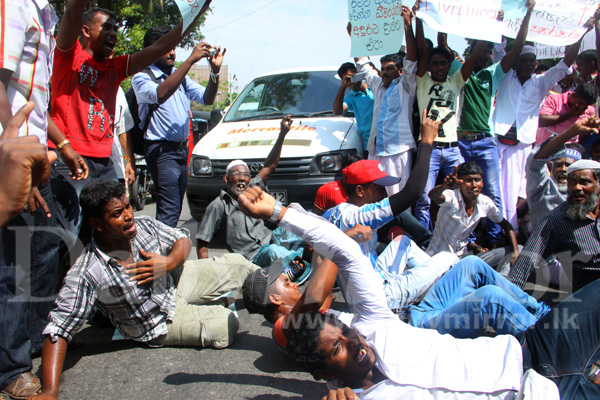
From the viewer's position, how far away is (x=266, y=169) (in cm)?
512

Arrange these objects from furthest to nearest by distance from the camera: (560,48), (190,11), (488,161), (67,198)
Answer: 1. (560,48)
2. (488,161)
3. (190,11)
4. (67,198)

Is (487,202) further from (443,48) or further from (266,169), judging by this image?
(266,169)

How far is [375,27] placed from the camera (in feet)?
16.8

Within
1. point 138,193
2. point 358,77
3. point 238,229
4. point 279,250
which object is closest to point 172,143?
point 238,229

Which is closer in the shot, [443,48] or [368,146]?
[443,48]

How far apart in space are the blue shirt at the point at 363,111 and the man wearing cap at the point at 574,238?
8.75ft

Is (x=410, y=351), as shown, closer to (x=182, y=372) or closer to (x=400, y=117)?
(x=182, y=372)

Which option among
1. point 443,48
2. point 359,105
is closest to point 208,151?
point 359,105

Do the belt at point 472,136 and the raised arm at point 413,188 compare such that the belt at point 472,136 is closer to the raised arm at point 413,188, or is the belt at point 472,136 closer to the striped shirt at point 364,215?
the raised arm at point 413,188

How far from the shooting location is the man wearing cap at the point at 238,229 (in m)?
4.61

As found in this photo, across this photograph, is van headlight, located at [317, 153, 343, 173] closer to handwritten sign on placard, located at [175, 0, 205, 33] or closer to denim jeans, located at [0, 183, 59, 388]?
handwritten sign on placard, located at [175, 0, 205, 33]

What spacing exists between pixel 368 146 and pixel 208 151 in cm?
195

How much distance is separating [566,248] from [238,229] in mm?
2853

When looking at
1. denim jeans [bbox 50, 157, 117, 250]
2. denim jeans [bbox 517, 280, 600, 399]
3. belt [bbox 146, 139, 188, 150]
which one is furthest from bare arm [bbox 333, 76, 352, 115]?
denim jeans [bbox 517, 280, 600, 399]
